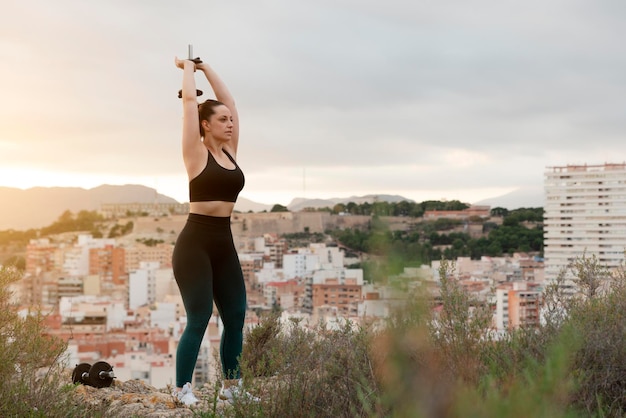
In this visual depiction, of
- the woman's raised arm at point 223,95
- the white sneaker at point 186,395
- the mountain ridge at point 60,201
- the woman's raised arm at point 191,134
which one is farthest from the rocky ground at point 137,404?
the mountain ridge at point 60,201

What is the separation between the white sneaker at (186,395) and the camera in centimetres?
344

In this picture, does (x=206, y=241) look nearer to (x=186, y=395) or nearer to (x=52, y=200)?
(x=186, y=395)

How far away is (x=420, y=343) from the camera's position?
57.0 inches

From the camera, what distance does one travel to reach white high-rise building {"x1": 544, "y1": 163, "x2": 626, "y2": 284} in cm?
8244

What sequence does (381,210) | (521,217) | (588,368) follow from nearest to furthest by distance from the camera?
(381,210) < (588,368) < (521,217)

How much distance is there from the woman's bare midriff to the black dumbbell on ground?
1.13 metres

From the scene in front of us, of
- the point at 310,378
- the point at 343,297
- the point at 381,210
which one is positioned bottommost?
the point at 343,297

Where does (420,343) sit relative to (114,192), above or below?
below

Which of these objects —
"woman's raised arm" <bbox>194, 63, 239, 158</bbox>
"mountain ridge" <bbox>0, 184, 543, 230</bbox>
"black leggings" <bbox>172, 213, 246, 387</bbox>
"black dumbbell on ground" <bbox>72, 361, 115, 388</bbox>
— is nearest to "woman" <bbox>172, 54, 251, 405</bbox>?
"black leggings" <bbox>172, 213, 246, 387</bbox>

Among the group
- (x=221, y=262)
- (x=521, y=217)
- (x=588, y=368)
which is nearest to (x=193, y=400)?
(x=221, y=262)

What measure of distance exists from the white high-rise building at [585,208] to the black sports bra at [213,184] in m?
80.8

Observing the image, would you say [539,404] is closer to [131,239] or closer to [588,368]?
[588,368]

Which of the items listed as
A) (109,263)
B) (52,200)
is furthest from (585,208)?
(52,200)

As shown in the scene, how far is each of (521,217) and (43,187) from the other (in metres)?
56.6
